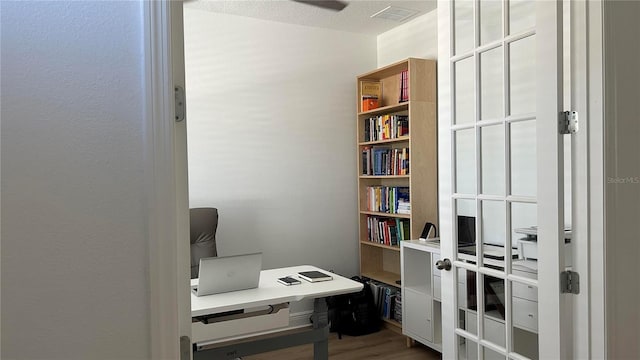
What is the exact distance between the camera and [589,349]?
1690 mm

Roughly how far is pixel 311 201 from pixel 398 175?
0.88 meters

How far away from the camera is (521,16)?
1.90m

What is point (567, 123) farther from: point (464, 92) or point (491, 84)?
point (464, 92)

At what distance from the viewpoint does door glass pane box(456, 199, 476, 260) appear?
84.1 inches

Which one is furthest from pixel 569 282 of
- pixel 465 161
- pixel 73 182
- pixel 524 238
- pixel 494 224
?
pixel 73 182

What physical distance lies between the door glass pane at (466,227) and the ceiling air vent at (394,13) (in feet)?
7.80

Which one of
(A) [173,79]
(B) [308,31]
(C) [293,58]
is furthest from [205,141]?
(A) [173,79]

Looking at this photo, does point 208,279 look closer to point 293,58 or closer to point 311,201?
point 311,201

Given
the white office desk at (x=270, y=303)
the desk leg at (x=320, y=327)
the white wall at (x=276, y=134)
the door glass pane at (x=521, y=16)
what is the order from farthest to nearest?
the white wall at (x=276, y=134) < the desk leg at (x=320, y=327) < the white office desk at (x=270, y=303) < the door glass pane at (x=521, y=16)

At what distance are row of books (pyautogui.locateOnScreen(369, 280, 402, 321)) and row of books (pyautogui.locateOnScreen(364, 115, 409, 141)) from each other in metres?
1.31

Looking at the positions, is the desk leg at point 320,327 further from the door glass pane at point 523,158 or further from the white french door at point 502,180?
the door glass pane at point 523,158

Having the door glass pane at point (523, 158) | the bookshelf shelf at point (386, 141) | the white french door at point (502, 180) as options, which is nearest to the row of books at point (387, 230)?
the bookshelf shelf at point (386, 141)

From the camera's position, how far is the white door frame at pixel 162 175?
1.08m
